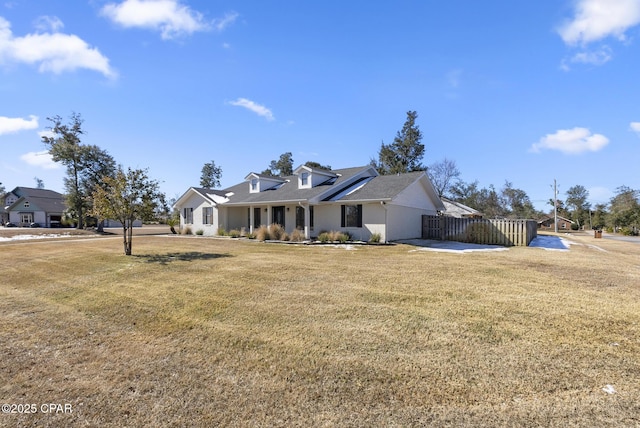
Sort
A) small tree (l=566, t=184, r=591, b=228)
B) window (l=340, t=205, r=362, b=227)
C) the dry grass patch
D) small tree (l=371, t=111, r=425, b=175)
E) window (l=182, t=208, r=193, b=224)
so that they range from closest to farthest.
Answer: the dry grass patch, window (l=340, t=205, r=362, b=227), window (l=182, t=208, r=193, b=224), small tree (l=371, t=111, r=425, b=175), small tree (l=566, t=184, r=591, b=228)

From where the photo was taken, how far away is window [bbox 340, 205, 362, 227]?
18.8 m

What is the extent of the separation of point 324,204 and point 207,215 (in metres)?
10.8

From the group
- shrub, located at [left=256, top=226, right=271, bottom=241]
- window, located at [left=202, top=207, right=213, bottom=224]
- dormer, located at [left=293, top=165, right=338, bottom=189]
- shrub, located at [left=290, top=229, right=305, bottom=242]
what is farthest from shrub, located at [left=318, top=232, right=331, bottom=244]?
window, located at [left=202, top=207, right=213, bottom=224]

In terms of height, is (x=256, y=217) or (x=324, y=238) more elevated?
(x=256, y=217)

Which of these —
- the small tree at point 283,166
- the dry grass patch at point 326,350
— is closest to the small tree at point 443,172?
the small tree at point 283,166

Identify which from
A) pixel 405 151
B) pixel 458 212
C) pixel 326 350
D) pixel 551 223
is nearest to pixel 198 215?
pixel 326 350

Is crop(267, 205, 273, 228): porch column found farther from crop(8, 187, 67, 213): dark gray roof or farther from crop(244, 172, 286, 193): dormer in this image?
crop(8, 187, 67, 213): dark gray roof

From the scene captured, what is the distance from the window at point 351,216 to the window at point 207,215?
1132 cm

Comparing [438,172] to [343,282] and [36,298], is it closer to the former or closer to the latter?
[343,282]

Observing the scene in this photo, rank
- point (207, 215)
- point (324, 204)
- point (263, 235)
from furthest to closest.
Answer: point (207, 215), point (324, 204), point (263, 235)

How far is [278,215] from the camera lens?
22.6 metres

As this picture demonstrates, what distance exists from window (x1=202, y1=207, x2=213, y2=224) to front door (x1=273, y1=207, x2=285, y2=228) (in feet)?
18.7

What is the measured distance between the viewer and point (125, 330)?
5008 millimetres

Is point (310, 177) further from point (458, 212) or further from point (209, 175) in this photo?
point (209, 175)
